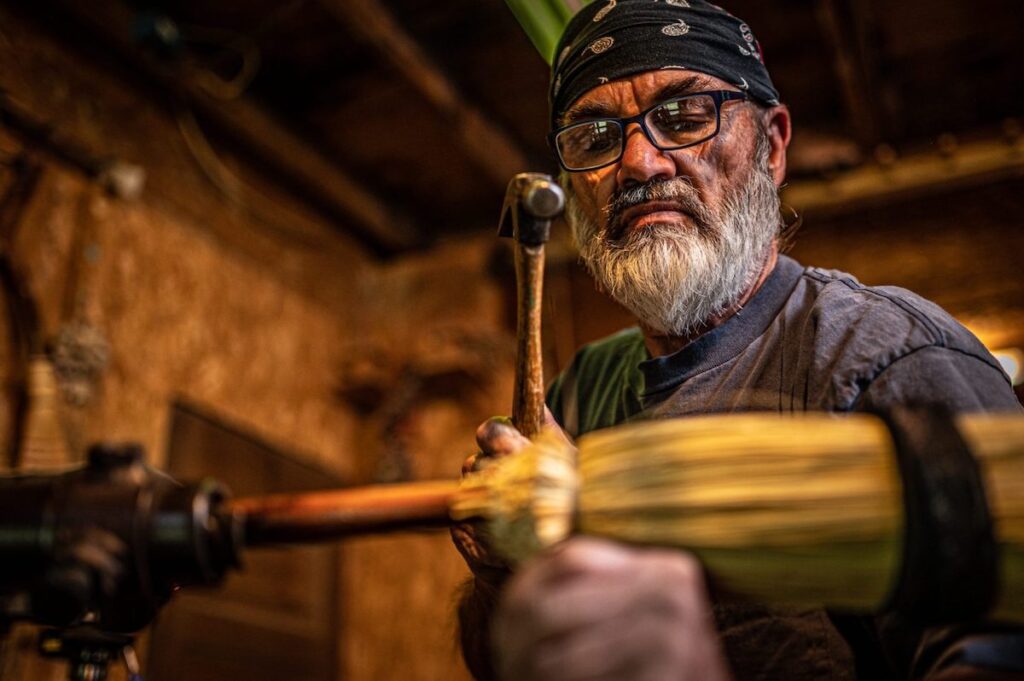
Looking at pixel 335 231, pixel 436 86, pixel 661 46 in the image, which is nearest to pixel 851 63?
pixel 436 86

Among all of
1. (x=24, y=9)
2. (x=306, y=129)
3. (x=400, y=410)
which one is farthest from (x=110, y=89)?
(x=400, y=410)

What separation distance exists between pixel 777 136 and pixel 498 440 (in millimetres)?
994

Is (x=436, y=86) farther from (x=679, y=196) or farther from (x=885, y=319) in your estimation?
(x=885, y=319)

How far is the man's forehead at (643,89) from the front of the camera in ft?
4.62

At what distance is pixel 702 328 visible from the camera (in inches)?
54.9

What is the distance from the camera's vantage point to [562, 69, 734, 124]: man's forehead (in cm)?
141

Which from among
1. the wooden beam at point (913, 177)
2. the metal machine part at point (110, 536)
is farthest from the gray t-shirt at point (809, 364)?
the wooden beam at point (913, 177)

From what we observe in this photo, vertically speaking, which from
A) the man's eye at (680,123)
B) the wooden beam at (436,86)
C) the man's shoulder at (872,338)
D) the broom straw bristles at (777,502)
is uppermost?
the wooden beam at (436,86)

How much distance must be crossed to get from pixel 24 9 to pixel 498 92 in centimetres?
156

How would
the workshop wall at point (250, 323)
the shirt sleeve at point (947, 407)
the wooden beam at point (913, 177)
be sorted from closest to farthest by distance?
1. the shirt sleeve at point (947, 407)
2. the workshop wall at point (250, 323)
3. the wooden beam at point (913, 177)

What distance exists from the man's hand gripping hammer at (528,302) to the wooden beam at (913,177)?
258cm

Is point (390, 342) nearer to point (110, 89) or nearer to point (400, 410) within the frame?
point (400, 410)

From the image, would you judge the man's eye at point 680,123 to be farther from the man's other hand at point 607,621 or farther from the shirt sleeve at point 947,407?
the man's other hand at point 607,621

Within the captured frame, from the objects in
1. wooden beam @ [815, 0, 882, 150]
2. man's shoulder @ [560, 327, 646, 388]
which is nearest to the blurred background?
wooden beam @ [815, 0, 882, 150]
